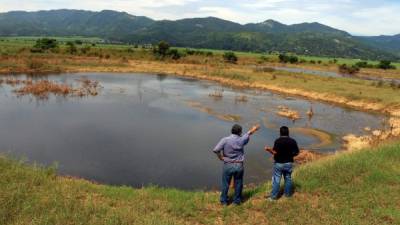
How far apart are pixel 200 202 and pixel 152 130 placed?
1484cm

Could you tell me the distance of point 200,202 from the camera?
13008 mm

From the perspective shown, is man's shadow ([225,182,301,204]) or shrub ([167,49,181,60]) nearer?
man's shadow ([225,182,301,204])

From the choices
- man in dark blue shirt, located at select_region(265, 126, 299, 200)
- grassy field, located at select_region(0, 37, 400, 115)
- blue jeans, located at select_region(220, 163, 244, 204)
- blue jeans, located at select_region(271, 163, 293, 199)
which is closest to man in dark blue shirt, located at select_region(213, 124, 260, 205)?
blue jeans, located at select_region(220, 163, 244, 204)

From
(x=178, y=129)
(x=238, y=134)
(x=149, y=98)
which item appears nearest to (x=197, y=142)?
(x=178, y=129)

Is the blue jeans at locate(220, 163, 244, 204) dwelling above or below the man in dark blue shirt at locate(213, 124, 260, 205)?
below

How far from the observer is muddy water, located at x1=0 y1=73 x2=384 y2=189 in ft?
63.3

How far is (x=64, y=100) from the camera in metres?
38.4

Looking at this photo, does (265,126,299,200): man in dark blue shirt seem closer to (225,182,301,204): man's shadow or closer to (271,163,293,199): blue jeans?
(271,163,293,199): blue jeans

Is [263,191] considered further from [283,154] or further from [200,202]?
[200,202]

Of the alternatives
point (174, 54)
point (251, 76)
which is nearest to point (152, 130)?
point (251, 76)

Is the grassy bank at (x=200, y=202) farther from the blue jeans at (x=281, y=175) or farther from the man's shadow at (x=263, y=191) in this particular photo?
the blue jeans at (x=281, y=175)

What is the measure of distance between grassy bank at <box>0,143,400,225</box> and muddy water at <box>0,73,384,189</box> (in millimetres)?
4070

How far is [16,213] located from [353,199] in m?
10.3

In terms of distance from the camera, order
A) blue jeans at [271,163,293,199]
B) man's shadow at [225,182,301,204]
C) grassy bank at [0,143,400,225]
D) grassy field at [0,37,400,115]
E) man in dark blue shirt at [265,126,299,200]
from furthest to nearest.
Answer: grassy field at [0,37,400,115]
man's shadow at [225,182,301,204]
blue jeans at [271,163,293,199]
man in dark blue shirt at [265,126,299,200]
grassy bank at [0,143,400,225]
